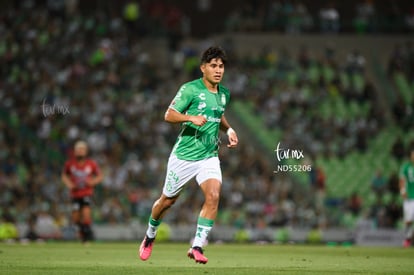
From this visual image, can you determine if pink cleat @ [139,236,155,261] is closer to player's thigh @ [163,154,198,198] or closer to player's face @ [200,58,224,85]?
player's thigh @ [163,154,198,198]

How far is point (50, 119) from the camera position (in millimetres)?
31828

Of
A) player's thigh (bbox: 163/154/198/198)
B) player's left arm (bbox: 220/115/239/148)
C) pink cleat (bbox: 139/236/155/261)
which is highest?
player's left arm (bbox: 220/115/239/148)

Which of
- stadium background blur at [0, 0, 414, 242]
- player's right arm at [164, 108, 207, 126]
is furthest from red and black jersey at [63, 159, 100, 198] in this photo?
player's right arm at [164, 108, 207, 126]

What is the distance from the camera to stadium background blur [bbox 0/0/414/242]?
101 feet

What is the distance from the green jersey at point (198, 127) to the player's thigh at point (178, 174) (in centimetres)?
9

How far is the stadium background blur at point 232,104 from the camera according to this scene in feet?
101

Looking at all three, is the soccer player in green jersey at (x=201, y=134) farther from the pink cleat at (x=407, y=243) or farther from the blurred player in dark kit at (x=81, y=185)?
the pink cleat at (x=407, y=243)

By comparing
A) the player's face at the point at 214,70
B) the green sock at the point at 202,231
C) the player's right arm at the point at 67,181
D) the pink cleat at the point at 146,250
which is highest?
the player's face at the point at 214,70

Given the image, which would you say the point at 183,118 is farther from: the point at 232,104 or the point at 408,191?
the point at 232,104

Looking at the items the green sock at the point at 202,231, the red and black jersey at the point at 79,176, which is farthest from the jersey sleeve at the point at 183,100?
the red and black jersey at the point at 79,176

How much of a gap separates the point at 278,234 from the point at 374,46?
1331cm

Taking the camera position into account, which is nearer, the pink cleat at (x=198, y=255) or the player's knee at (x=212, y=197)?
the pink cleat at (x=198, y=255)

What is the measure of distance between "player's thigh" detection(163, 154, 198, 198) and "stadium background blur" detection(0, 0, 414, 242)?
14615mm

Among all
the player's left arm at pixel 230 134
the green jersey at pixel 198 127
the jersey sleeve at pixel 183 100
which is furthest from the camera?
the green jersey at pixel 198 127
